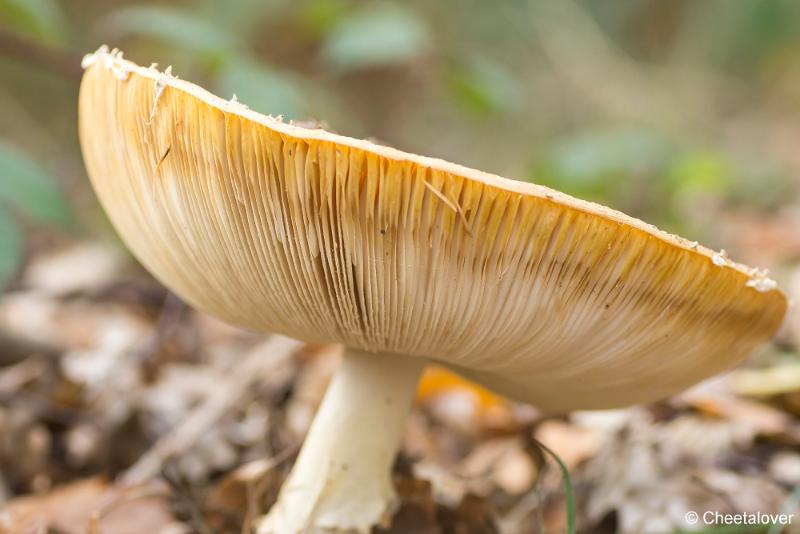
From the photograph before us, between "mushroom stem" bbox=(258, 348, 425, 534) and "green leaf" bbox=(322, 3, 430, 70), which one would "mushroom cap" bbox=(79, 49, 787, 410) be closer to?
"mushroom stem" bbox=(258, 348, 425, 534)

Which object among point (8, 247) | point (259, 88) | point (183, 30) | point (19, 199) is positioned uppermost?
point (183, 30)

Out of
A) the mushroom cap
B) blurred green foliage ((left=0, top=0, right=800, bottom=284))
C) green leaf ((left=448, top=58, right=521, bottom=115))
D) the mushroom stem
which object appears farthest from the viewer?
green leaf ((left=448, top=58, right=521, bottom=115))

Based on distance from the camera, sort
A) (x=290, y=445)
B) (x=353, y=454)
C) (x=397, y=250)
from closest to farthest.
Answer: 1. (x=397, y=250)
2. (x=353, y=454)
3. (x=290, y=445)

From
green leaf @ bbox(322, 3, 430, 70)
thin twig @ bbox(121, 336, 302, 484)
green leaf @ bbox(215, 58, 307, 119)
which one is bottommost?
thin twig @ bbox(121, 336, 302, 484)

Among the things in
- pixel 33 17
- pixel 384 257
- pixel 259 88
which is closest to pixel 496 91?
pixel 259 88

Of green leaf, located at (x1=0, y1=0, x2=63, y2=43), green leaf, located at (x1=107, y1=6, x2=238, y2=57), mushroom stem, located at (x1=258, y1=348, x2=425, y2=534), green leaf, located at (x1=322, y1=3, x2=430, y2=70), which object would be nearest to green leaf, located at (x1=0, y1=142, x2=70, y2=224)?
green leaf, located at (x1=0, y1=0, x2=63, y2=43)

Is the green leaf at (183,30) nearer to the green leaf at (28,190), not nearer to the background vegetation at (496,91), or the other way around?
the background vegetation at (496,91)

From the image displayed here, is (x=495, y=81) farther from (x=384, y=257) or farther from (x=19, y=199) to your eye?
(x=384, y=257)

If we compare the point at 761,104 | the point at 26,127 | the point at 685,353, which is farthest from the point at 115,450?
the point at 761,104
